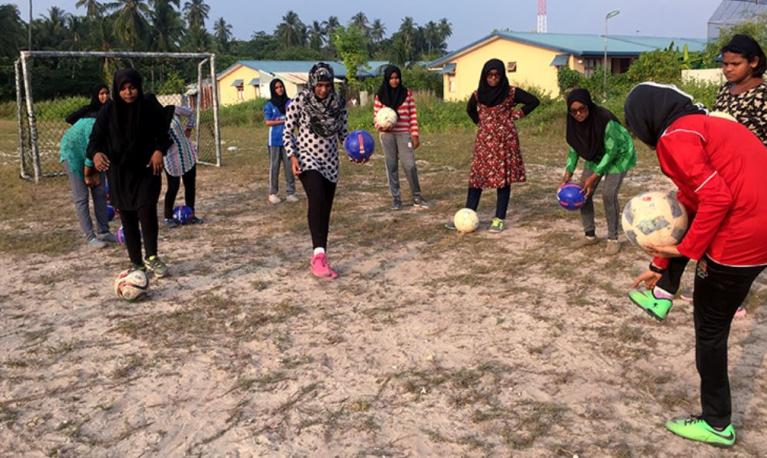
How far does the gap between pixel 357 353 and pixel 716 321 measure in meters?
2.26

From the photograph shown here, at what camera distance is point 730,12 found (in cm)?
4406

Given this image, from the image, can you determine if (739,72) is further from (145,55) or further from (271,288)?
(145,55)

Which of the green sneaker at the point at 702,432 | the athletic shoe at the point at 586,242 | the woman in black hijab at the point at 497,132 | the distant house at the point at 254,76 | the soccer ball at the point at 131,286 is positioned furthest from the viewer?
the distant house at the point at 254,76

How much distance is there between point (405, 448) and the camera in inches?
129

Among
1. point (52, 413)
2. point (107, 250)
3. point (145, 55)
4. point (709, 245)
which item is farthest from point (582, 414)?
point (145, 55)

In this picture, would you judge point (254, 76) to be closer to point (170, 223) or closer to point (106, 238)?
point (170, 223)

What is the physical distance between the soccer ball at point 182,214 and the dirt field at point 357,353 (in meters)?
0.61

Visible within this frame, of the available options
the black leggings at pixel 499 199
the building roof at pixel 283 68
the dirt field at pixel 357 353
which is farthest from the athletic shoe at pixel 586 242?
the building roof at pixel 283 68

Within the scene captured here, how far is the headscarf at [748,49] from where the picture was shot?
171 inches

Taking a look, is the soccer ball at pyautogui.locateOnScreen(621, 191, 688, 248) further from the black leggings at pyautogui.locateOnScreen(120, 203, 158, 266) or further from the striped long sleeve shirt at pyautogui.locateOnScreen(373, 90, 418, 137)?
the striped long sleeve shirt at pyautogui.locateOnScreen(373, 90, 418, 137)

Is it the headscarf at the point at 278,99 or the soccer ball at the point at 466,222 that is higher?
the headscarf at the point at 278,99

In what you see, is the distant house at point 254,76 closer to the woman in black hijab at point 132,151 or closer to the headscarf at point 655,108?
the woman in black hijab at point 132,151

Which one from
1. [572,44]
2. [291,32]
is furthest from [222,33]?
[572,44]

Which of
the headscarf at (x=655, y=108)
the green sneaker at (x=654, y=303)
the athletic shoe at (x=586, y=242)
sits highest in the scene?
the headscarf at (x=655, y=108)
